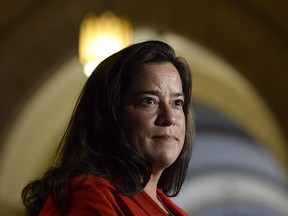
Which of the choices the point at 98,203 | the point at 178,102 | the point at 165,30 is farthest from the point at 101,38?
the point at 98,203

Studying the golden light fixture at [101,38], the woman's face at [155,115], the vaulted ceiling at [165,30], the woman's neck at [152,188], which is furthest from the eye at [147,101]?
the vaulted ceiling at [165,30]

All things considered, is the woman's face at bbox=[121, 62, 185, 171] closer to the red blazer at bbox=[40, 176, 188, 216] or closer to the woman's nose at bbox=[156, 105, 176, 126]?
the woman's nose at bbox=[156, 105, 176, 126]

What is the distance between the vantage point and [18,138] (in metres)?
12.4

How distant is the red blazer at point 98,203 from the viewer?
2.34 m

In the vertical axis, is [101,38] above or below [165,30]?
below

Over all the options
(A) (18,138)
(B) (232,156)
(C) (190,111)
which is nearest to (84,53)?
(A) (18,138)

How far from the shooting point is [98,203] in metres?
2.35

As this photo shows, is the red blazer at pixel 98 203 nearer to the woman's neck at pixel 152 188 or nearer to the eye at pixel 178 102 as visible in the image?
the woman's neck at pixel 152 188

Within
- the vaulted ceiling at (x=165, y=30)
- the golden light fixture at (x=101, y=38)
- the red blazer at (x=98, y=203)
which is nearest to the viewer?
the red blazer at (x=98, y=203)

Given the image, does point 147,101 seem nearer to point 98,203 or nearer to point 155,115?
point 155,115

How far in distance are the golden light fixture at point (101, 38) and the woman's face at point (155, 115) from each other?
6.32 m

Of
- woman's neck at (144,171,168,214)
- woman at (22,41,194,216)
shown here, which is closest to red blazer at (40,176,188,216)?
woman at (22,41,194,216)

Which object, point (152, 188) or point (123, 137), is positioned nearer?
point (123, 137)

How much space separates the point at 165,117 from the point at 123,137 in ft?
0.41
